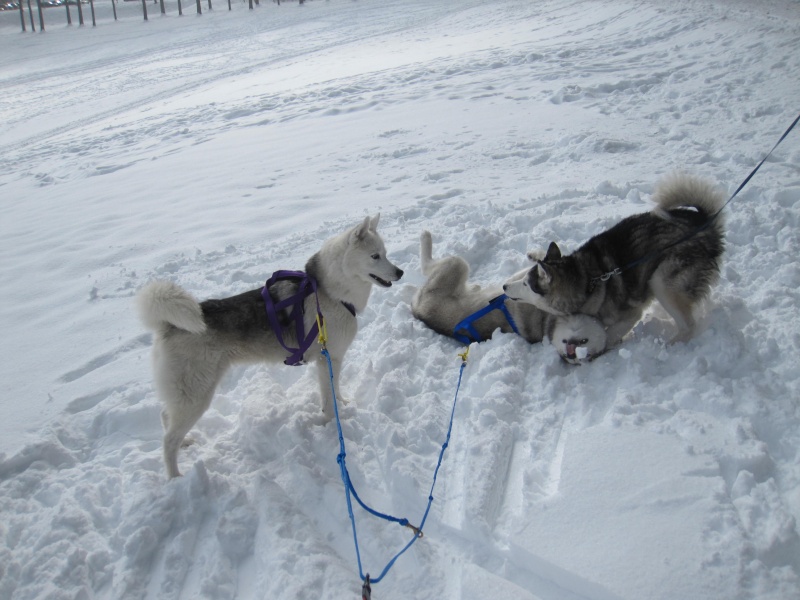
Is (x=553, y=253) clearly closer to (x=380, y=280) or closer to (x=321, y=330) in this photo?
(x=380, y=280)

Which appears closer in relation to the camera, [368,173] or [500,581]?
[500,581]

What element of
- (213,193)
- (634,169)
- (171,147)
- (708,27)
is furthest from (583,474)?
(708,27)

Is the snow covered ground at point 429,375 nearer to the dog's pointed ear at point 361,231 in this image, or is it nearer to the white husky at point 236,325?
the white husky at point 236,325

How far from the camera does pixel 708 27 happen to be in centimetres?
1204

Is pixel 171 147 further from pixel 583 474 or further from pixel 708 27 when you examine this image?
pixel 708 27

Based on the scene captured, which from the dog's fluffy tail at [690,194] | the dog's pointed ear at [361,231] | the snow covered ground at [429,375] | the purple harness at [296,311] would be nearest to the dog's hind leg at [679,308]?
the snow covered ground at [429,375]

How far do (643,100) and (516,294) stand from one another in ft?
22.8

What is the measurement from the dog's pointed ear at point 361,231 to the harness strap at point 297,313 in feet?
1.51

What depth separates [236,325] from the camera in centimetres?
357

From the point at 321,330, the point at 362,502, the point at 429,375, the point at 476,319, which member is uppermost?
the point at 321,330

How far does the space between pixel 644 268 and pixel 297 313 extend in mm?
2693

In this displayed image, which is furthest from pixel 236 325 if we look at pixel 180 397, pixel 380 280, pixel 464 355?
pixel 464 355

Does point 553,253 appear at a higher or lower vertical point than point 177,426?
higher

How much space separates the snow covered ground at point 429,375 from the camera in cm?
267
